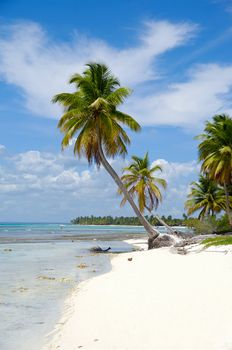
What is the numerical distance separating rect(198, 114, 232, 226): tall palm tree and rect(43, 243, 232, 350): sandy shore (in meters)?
19.5

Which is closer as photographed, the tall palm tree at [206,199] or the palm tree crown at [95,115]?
the palm tree crown at [95,115]

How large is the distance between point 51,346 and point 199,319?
8.00 ft

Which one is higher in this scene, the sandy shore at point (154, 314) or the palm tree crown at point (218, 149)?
the palm tree crown at point (218, 149)

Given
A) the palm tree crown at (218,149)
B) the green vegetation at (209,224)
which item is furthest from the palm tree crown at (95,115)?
the green vegetation at (209,224)

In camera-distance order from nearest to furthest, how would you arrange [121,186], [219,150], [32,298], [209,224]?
[32,298], [121,186], [219,150], [209,224]

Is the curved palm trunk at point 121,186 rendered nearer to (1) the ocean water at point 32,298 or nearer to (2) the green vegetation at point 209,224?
(1) the ocean water at point 32,298

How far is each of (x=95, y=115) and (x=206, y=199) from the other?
20.0 meters

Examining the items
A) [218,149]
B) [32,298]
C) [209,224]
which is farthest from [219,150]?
[32,298]

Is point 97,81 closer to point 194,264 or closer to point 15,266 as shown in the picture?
point 15,266

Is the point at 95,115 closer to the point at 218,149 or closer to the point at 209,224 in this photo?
the point at 218,149

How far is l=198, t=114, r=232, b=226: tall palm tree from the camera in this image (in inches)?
1186

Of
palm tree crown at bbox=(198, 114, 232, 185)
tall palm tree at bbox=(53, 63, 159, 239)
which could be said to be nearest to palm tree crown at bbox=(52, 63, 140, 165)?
tall palm tree at bbox=(53, 63, 159, 239)

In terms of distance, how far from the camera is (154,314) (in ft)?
23.6

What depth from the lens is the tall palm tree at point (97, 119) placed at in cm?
2545
